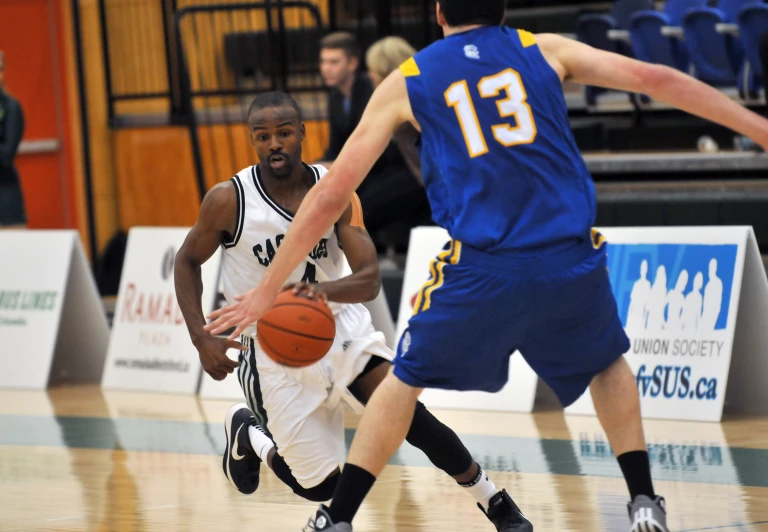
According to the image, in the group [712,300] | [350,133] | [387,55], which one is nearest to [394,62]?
[387,55]

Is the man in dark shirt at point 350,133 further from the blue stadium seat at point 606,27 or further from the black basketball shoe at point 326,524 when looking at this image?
the black basketball shoe at point 326,524

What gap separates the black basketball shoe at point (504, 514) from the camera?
449 centimetres

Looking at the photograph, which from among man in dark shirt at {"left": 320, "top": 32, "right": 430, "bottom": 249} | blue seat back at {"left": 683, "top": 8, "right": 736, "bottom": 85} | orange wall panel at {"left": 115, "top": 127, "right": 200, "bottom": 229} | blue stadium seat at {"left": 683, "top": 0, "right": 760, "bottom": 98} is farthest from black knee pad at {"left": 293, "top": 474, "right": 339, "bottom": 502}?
orange wall panel at {"left": 115, "top": 127, "right": 200, "bottom": 229}

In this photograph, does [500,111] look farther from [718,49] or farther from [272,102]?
[718,49]

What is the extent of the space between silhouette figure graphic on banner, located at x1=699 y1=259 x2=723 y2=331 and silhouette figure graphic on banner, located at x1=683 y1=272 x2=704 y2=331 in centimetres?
3

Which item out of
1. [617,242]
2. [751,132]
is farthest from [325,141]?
[751,132]

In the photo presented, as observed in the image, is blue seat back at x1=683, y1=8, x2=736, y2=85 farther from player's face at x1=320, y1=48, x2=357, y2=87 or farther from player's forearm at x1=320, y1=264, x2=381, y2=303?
player's forearm at x1=320, y1=264, x2=381, y2=303

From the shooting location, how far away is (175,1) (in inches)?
508

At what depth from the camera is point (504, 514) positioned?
14.8 ft

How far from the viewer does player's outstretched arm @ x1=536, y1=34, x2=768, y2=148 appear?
3584 mm

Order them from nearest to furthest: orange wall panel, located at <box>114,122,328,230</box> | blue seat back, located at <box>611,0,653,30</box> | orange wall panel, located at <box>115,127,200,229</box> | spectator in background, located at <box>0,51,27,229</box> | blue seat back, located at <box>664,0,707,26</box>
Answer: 1. blue seat back, located at <box>664,0,707,26</box>
2. blue seat back, located at <box>611,0,653,30</box>
3. spectator in background, located at <box>0,51,27,229</box>
4. orange wall panel, located at <box>114,122,328,230</box>
5. orange wall panel, located at <box>115,127,200,229</box>

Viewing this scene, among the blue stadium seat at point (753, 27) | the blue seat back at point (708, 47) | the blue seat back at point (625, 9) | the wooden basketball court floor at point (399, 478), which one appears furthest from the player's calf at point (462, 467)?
the blue seat back at point (625, 9)

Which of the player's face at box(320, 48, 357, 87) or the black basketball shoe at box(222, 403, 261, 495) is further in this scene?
the player's face at box(320, 48, 357, 87)

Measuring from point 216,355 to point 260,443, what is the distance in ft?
2.47
